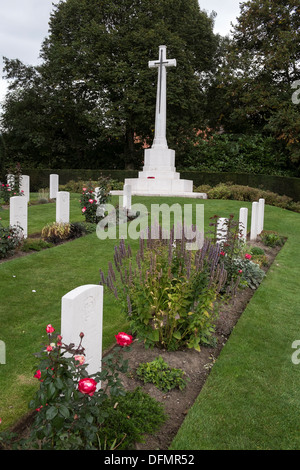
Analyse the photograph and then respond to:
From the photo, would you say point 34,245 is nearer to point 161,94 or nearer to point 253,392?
point 253,392

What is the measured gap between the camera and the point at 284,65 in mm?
20531

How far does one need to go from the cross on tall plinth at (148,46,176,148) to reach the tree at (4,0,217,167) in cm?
376

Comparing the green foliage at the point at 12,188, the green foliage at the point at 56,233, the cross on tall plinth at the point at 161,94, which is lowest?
the green foliage at the point at 56,233

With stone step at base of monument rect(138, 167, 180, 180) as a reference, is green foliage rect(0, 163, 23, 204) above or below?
below

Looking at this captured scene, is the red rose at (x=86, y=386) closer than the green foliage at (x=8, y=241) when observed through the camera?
Yes

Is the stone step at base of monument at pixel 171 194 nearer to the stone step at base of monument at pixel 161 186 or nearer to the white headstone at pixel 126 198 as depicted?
the stone step at base of monument at pixel 161 186

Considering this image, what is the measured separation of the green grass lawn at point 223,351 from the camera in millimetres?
2662

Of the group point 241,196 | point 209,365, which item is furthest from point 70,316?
Answer: point 241,196

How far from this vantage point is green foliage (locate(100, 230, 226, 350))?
11.1 ft

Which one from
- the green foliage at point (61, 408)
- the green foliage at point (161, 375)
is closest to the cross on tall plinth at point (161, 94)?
the green foliage at point (161, 375)

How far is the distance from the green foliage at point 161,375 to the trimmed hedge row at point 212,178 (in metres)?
14.6

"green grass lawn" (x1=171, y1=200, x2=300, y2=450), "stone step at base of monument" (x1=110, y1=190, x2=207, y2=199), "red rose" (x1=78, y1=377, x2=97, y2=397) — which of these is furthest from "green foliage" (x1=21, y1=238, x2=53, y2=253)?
"stone step at base of monument" (x1=110, y1=190, x2=207, y2=199)

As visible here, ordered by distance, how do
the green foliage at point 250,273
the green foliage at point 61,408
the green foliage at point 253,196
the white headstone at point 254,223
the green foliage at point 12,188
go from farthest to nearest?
the green foliage at point 253,196 < the green foliage at point 12,188 < the white headstone at point 254,223 < the green foliage at point 250,273 < the green foliage at point 61,408

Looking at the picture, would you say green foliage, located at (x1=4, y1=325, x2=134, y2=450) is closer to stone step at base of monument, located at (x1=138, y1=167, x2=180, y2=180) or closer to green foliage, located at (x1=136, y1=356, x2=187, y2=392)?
green foliage, located at (x1=136, y1=356, x2=187, y2=392)
